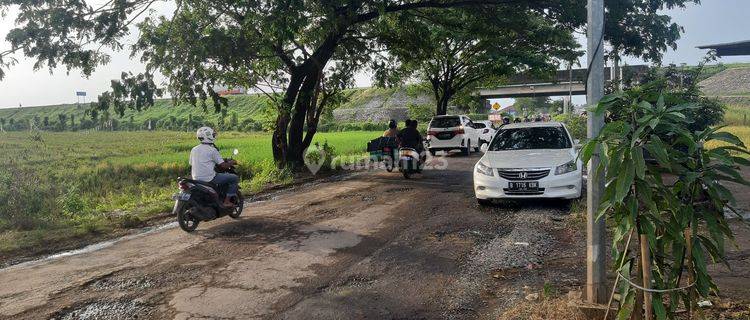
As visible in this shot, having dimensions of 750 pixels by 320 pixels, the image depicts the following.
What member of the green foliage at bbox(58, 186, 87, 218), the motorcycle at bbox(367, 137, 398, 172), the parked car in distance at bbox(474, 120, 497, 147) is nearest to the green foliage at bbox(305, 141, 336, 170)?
the motorcycle at bbox(367, 137, 398, 172)

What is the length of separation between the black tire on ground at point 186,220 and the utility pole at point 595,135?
6.22m

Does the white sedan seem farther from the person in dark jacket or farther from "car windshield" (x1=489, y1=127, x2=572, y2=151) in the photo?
the person in dark jacket

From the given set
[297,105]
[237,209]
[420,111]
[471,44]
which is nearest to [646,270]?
[237,209]

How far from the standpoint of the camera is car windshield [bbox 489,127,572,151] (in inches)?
394

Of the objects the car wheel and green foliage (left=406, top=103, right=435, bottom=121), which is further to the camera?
green foliage (left=406, top=103, right=435, bottom=121)

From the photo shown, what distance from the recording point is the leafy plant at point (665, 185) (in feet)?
9.53

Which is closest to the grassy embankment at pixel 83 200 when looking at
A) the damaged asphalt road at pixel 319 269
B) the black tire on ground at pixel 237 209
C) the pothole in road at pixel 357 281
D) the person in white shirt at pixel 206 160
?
the damaged asphalt road at pixel 319 269

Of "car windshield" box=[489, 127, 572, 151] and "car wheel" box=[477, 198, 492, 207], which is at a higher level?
"car windshield" box=[489, 127, 572, 151]

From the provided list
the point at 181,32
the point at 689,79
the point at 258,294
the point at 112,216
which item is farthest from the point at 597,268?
the point at 689,79

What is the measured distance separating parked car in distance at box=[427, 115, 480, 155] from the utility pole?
18.1 m

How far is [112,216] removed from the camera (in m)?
9.88

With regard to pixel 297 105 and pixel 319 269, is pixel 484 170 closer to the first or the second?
pixel 319 269

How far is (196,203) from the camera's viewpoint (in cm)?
812

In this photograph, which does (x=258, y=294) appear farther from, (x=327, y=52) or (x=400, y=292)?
(x=327, y=52)
